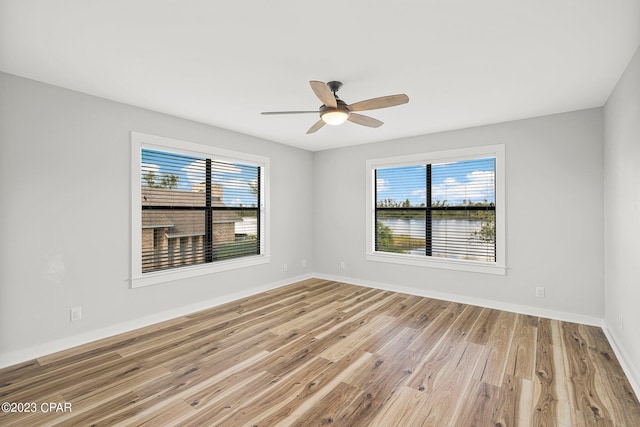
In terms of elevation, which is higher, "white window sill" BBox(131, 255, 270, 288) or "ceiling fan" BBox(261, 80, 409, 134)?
"ceiling fan" BBox(261, 80, 409, 134)

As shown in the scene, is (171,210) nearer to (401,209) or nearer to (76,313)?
(76,313)

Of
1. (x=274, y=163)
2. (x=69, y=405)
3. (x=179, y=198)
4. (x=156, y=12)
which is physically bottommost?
(x=69, y=405)

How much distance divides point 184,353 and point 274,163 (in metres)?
3.25

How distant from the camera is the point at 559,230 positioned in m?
3.72

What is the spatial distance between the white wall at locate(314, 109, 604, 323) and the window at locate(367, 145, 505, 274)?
0.14 meters

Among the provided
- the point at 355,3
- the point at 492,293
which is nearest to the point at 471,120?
the point at 492,293

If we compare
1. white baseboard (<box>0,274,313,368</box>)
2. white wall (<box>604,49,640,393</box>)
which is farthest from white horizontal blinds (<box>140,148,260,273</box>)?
white wall (<box>604,49,640,393</box>)

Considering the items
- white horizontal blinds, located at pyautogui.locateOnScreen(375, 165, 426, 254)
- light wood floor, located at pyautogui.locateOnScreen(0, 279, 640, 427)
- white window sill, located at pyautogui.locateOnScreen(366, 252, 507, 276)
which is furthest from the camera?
white horizontal blinds, located at pyautogui.locateOnScreen(375, 165, 426, 254)

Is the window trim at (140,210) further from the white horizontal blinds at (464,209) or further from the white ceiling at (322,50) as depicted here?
the white horizontal blinds at (464,209)

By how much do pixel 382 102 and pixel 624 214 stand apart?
231cm

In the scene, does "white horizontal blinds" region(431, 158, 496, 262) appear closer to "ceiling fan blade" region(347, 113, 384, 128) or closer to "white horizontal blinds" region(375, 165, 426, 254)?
"white horizontal blinds" region(375, 165, 426, 254)

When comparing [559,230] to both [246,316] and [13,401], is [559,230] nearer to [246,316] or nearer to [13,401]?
[246,316]

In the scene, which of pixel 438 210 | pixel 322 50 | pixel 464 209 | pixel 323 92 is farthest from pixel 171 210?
pixel 464 209

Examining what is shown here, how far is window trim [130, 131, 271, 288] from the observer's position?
3.44 m
